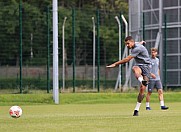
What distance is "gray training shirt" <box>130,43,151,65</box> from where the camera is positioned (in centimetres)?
1780

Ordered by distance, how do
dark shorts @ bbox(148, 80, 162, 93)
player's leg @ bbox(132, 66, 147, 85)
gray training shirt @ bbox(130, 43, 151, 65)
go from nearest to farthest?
1. player's leg @ bbox(132, 66, 147, 85)
2. gray training shirt @ bbox(130, 43, 151, 65)
3. dark shorts @ bbox(148, 80, 162, 93)

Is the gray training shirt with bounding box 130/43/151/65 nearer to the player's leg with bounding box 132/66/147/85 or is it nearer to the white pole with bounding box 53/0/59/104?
the player's leg with bounding box 132/66/147/85

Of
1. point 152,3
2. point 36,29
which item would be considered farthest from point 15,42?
point 152,3

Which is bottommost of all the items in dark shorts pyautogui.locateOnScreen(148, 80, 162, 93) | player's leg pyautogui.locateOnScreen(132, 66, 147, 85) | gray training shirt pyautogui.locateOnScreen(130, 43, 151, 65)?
dark shorts pyautogui.locateOnScreen(148, 80, 162, 93)

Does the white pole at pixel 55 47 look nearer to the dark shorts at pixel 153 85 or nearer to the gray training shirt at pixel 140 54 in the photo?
the dark shorts at pixel 153 85

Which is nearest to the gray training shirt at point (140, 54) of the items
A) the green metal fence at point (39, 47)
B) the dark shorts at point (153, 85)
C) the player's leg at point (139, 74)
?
the player's leg at point (139, 74)

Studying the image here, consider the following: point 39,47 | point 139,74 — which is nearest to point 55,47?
point 139,74

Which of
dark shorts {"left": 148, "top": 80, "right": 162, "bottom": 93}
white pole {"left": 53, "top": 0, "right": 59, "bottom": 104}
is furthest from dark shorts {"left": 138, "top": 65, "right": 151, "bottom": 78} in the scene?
white pole {"left": 53, "top": 0, "right": 59, "bottom": 104}

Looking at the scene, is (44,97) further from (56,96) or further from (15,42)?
(15,42)

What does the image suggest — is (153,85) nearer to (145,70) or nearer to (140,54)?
(145,70)

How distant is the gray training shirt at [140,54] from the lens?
701 inches

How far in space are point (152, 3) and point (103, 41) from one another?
17087 mm

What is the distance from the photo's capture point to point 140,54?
18016 millimetres

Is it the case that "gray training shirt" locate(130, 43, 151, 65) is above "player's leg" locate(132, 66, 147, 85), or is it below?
above
